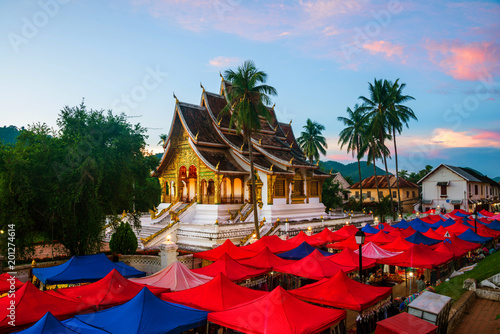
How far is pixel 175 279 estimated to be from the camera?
11.5 meters

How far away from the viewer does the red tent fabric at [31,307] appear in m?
8.24

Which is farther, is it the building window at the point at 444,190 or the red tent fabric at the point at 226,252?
the building window at the point at 444,190

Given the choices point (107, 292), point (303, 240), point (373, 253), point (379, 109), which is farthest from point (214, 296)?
point (379, 109)

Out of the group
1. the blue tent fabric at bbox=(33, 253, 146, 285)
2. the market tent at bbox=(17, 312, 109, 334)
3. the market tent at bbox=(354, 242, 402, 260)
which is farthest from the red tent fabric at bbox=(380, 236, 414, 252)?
the market tent at bbox=(17, 312, 109, 334)

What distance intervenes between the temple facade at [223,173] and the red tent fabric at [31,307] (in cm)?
1738

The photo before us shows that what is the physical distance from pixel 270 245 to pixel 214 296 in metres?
8.61

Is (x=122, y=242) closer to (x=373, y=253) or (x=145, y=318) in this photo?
(x=145, y=318)

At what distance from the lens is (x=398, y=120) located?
38.4 metres

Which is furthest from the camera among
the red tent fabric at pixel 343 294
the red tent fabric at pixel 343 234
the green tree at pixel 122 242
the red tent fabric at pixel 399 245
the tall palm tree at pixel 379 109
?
the tall palm tree at pixel 379 109

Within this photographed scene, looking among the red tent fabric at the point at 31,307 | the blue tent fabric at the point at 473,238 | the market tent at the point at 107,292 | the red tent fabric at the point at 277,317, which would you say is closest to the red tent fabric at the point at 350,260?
the red tent fabric at the point at 277,317

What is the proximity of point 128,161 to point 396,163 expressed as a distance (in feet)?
107

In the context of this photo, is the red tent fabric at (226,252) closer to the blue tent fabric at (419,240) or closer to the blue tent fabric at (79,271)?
the blue tent fabric at (79,271)

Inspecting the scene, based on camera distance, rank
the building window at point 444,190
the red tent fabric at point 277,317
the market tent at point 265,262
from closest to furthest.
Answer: the red tent fabric at point 277,317 < the market tent at point 265,262 < the building window at point 444,190

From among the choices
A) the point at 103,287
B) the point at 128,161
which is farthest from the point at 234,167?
the point at 103,287
